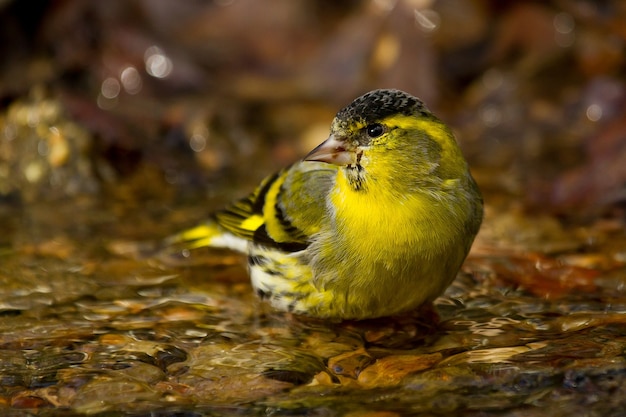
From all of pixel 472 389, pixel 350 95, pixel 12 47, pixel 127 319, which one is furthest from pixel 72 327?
pixel 12 47

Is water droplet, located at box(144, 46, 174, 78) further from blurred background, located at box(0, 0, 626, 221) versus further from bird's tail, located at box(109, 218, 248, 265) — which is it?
bird's tail, located at box(109, 218, 248, 265)

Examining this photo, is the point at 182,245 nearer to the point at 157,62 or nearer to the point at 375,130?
the point at 375,130

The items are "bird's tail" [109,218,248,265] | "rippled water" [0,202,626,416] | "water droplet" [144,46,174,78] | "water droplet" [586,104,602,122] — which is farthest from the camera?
"water droplet" [144,46,174,78]

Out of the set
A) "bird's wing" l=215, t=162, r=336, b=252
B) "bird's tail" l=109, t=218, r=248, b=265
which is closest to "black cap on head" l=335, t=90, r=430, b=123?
"bird's wing" l=215, t=162, r=336, b=252

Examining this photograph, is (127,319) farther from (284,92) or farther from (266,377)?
(284,92)

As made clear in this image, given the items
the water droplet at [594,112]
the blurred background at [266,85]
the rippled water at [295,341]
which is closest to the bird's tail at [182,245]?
the rippled water at [295,341]

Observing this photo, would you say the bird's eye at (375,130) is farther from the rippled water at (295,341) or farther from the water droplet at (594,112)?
the water droplet at (594,112)
